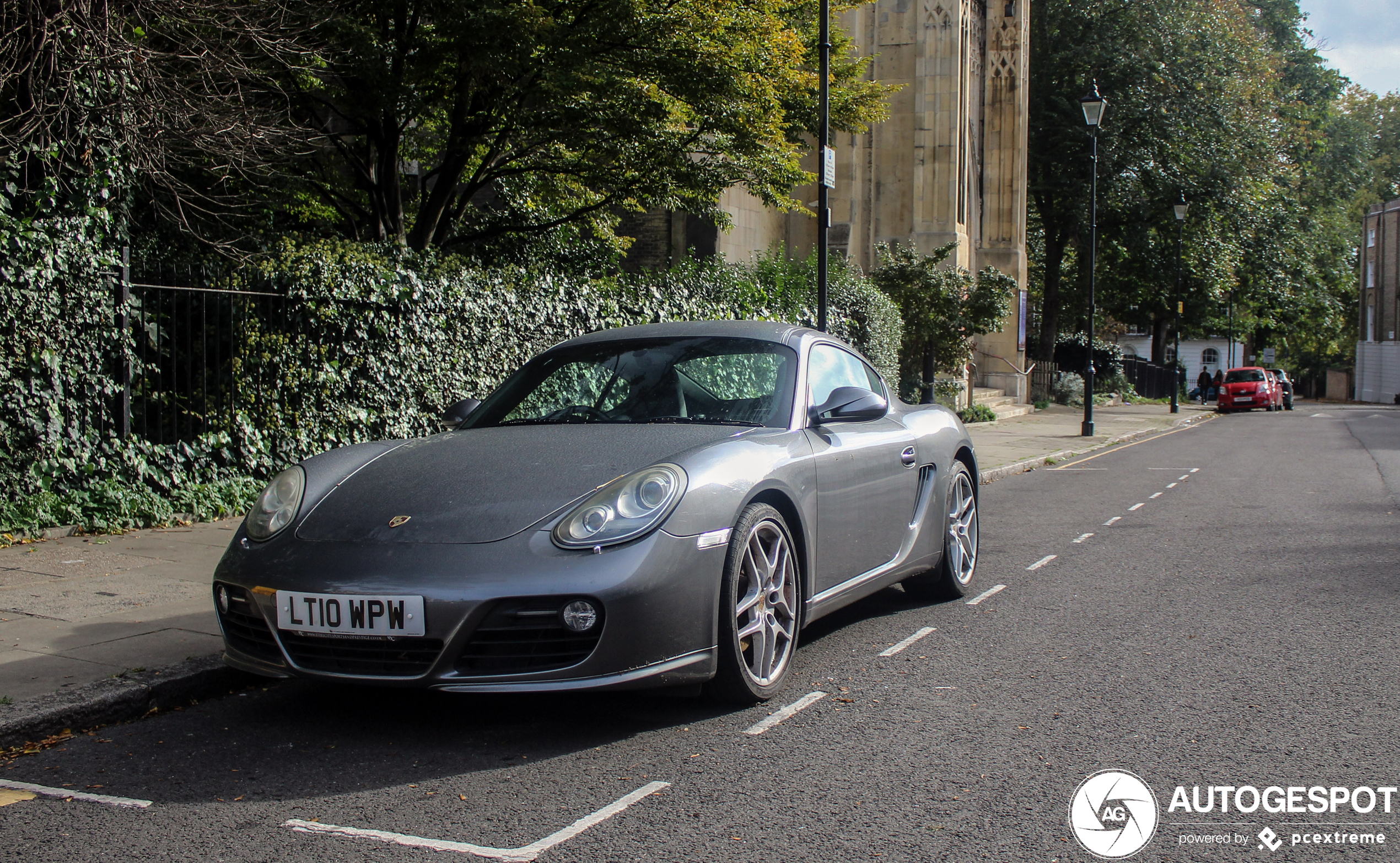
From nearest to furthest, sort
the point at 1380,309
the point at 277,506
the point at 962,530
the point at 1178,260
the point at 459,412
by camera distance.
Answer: the point at 277,506 < the point at 459,412 < the point at 962,530 < the point at 1178,260 < the point at 1380,309

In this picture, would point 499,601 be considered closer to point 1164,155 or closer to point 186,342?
point 186,342

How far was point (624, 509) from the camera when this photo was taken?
3965 millimetres

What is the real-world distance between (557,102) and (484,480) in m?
9.46

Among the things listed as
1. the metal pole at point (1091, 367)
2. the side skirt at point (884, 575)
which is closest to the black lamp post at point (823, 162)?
the side skirt at point (884, 575)

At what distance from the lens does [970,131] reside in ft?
112

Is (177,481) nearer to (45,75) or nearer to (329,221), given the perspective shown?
(45,75)

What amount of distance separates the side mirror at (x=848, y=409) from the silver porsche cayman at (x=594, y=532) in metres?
0.01

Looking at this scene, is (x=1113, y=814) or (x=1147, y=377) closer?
(x=1113, y=814)

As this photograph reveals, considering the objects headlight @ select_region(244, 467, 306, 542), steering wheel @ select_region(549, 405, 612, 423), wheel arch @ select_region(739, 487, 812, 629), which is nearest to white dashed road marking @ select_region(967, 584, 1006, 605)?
wheel arch @ select_region(739, 487, 812, 629)

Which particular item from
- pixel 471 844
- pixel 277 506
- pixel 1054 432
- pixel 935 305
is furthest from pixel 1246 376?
pixel 471 844

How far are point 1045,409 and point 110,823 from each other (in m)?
33.5

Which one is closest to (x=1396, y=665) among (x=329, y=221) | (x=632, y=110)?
(x=632, y=110)

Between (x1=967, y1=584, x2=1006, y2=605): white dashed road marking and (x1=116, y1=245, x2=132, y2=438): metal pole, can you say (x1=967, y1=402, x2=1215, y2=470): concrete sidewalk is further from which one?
(x1=116, y1=245, x2=132, y2=438): metal pole

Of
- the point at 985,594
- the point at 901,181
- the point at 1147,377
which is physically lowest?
the point at 985,594
